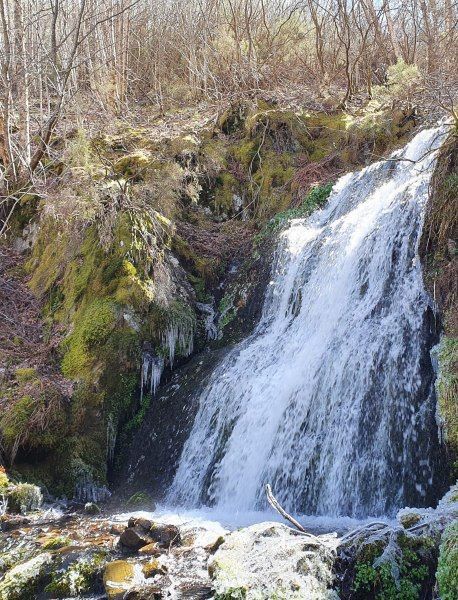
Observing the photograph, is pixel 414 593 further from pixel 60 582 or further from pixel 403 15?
pixel 403 15

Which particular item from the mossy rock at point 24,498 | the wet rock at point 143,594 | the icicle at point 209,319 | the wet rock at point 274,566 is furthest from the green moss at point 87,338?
the wet rock at point 274,566

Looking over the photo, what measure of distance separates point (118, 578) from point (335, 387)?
10.4 ft

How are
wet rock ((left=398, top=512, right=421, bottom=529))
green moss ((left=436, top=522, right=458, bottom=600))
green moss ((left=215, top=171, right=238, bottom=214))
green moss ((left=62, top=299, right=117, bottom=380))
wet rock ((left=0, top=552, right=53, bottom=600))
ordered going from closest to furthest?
1. green moss ((left=436, top=522, right=458, bottom=600))
2. wet rock ((left=398, top=512, right=421, bottom=529))
3. wet rock ((left=0, top=552, right=53, bottom=600))
4. green moss ((left=62, top=299, right=117, bottom=380))
5. green moss ((left=215, top=171, right=238, bottom=214))

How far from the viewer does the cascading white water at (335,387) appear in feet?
17.8

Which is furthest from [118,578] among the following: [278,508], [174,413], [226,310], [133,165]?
[133,165]

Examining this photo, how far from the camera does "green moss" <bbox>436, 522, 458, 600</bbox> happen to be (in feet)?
10.6

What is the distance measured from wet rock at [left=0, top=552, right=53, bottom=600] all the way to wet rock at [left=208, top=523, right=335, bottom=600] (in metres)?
1.56

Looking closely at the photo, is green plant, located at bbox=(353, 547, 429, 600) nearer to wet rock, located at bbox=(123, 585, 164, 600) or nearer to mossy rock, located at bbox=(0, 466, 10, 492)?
wet rock, located at bbox=(123, 585, 164, 600)

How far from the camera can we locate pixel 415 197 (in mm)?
7770

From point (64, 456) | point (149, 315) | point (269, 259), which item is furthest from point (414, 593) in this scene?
point (269, 259)

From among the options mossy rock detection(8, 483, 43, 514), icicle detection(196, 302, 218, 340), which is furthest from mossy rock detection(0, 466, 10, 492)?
icicle detection(196, 302, 218, 340)

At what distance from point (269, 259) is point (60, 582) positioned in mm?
6602

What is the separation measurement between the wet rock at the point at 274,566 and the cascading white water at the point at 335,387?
136 centimetres

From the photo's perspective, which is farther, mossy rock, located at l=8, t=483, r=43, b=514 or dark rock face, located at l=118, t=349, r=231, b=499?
dark rock face, located at l=118, t=349, r=231, b=499
